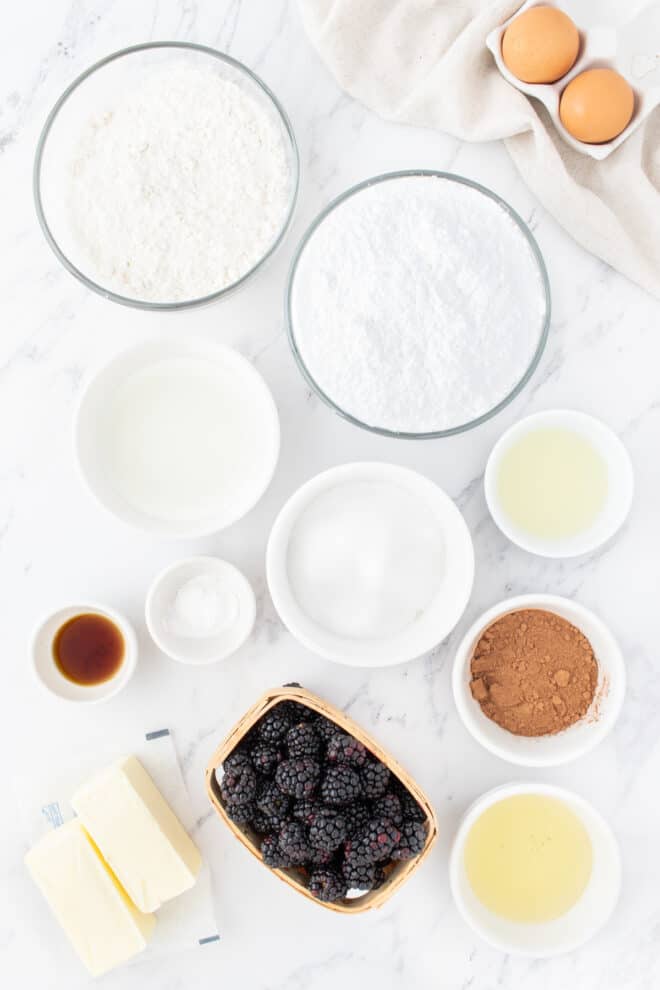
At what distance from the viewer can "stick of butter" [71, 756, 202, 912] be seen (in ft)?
5.01

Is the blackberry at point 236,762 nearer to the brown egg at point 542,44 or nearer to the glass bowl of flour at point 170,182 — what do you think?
the glass bowl of flour at point 170,182

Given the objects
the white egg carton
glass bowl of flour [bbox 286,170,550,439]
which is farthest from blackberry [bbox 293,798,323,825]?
the white egg carton

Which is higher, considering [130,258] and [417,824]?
[130,258]

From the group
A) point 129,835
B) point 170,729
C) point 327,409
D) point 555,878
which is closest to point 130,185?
point 327,409

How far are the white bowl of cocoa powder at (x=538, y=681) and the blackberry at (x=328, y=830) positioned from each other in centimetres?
32

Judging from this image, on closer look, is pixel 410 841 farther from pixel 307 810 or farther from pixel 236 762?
pixel 236 762

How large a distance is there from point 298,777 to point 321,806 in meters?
0.06

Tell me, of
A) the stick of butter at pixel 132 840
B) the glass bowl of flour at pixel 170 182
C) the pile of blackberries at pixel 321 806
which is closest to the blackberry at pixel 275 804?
the pile of blackberries at pixel 321 806

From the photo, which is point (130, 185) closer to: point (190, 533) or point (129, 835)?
point (190, 533)

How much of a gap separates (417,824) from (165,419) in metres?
0.84

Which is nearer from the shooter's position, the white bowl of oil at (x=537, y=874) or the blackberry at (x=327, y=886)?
the blackberry at (x=327, y=886)

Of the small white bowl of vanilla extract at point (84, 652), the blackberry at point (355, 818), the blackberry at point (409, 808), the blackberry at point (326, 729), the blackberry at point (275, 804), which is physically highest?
the blackberry at point (326, 729)

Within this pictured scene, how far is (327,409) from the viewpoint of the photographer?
5.39ft

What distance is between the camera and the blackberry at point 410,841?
1.40 metres
